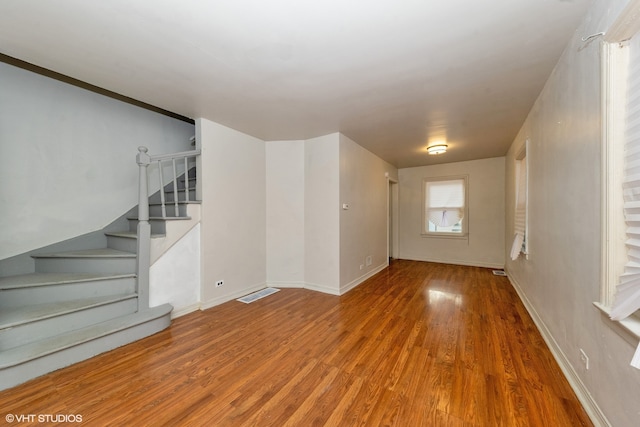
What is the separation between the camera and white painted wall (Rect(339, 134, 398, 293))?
146 inches

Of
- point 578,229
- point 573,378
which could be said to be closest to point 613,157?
Answer: point 578,229

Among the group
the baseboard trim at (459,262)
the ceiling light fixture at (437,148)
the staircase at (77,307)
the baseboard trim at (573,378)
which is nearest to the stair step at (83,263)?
the staircase at (77,307)

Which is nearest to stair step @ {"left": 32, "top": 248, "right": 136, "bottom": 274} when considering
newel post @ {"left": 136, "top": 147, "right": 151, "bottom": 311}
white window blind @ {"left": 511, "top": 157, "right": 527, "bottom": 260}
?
newel post @ {"left": 136, "top": 147, "right": 151, "bottom": 311}

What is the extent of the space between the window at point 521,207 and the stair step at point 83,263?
4.71 m

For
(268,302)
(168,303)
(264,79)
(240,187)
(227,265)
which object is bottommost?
(268,302)

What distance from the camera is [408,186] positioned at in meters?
6.14

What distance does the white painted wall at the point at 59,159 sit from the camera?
93.4 inches

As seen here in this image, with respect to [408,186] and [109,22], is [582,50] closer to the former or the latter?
[109,22]

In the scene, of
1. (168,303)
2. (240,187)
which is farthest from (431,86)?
(168,303)

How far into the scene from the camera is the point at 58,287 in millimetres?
2158

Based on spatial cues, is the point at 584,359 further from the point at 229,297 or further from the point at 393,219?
the point at 393,219

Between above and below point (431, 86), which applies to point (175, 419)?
below

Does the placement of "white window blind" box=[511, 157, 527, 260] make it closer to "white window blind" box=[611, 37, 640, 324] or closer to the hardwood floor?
the hardwood floor

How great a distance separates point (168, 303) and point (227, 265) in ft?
2.68
